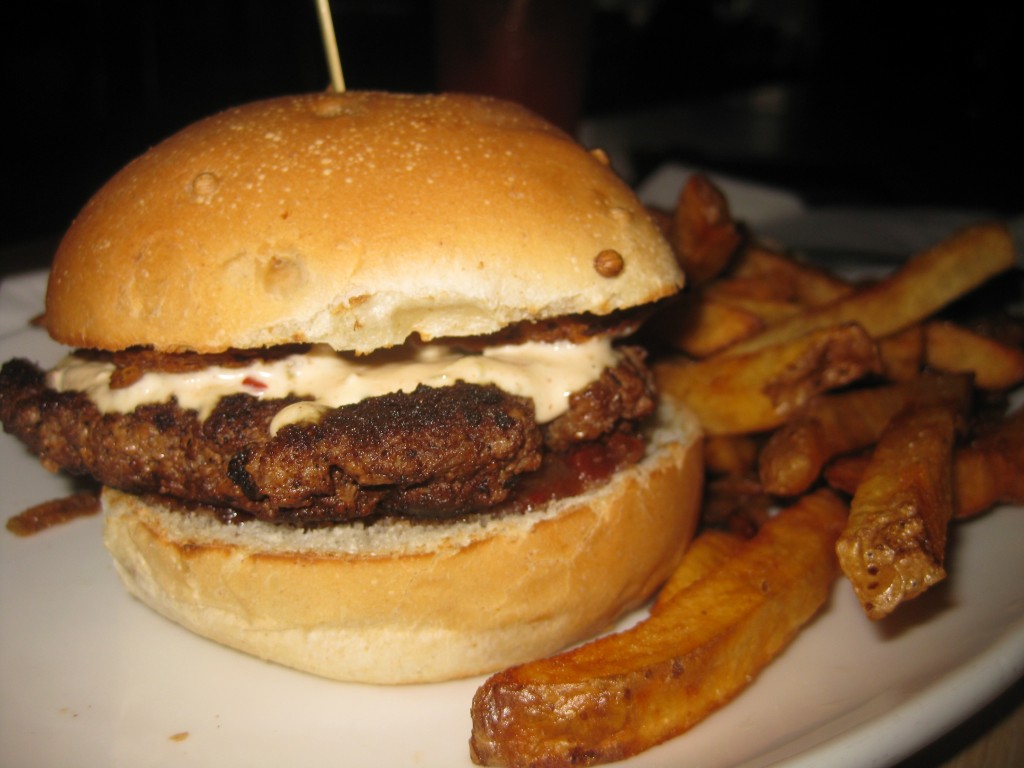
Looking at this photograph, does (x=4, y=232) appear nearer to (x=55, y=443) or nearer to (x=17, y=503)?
(x=17, y=503)

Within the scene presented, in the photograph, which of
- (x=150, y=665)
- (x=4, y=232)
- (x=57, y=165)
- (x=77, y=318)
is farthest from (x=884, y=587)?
(x=57, y=165)

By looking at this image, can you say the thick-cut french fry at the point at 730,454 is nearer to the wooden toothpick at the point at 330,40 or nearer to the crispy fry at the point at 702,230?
the crispy fry at the point at 702,230

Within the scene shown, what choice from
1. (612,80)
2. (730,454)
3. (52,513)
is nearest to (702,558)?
(730,454)

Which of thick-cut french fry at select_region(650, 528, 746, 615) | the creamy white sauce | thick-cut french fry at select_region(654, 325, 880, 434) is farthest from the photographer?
thick-cut french fry at select_region(654, 325, 880, 434)

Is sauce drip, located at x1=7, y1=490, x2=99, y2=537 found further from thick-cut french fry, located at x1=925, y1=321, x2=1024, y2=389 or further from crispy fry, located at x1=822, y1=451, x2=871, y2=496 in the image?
thick-cut french fry, located at x1=925, y1=321, x2=1024, y2=389

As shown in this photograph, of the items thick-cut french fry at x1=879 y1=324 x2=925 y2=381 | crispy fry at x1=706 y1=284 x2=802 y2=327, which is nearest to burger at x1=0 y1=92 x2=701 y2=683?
crispy fry at x1=706 y1=284 x2=802 y2=327

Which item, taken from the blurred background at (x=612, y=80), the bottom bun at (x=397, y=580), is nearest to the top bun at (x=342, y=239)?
the bottom bun at (x=397, y=580)

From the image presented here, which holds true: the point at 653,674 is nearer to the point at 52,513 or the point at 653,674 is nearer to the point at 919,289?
the point at 919,289
